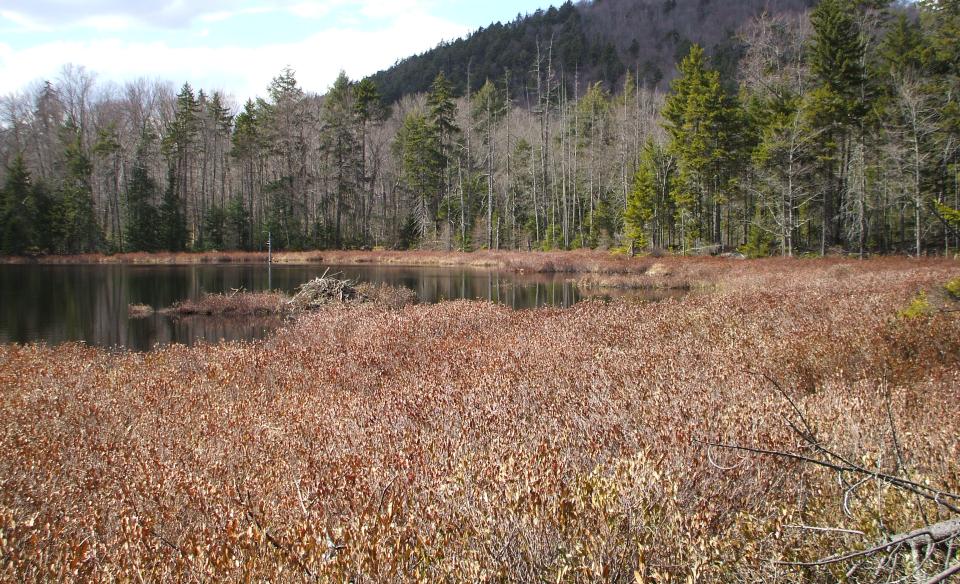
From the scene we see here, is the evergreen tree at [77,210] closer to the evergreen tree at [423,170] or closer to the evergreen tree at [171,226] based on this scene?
the evergreen tree at [171,226]

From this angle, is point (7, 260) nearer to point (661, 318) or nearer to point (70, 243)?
→ point (70, 243)

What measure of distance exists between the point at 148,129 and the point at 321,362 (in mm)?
64916

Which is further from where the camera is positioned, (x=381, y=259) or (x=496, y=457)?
(x=381, y=259)

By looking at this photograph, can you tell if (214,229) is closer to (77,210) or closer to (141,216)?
(141,216)

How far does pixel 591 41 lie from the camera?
118m

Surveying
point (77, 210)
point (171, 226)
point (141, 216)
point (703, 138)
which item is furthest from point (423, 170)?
point (77, 210)

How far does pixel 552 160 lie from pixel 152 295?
42540mm

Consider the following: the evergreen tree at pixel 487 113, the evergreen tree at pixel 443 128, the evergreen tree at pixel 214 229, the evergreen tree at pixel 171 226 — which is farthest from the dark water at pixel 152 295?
the evergreen tree at pixel 487 113

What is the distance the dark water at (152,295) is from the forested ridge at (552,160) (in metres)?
14.3

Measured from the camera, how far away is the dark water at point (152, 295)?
16.9 m

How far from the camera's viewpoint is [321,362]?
9219 mm

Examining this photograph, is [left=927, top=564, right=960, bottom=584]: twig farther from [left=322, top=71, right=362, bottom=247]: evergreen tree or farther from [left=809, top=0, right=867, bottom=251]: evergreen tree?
[left=322, top=71, right=362, bottom=247]: evergreen tree

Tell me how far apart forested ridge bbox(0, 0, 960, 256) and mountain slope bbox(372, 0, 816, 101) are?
1125 inches

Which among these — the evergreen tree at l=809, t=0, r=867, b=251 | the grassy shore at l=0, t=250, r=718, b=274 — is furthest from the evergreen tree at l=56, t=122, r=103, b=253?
the evergreen tree at l=809, t=0, r=867, b=251
